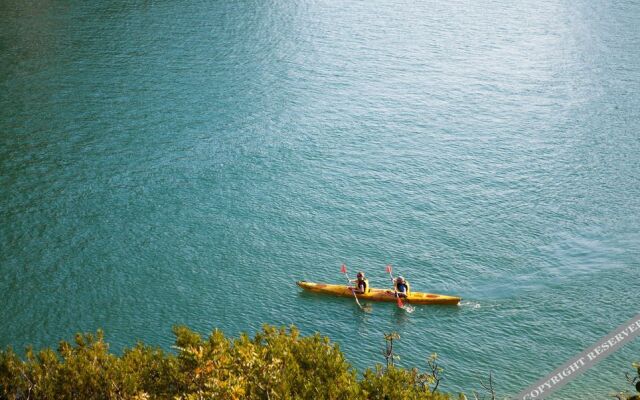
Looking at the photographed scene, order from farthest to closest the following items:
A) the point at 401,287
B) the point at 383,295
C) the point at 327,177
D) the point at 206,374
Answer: the point at 327,177 → the point at 383,295 → the point at 401,287 → the point at 206,374

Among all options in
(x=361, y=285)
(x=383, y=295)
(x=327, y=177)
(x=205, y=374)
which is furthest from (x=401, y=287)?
(x=205, y=374)

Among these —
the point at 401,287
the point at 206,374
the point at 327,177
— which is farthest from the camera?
the point at 327,177

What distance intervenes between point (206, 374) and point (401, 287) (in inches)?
536

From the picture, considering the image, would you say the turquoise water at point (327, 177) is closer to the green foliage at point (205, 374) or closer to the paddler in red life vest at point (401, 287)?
the paddler in red life vest at point (401, 287)

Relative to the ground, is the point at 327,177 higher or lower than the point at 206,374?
higher

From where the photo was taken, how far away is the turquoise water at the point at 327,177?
26156 mm

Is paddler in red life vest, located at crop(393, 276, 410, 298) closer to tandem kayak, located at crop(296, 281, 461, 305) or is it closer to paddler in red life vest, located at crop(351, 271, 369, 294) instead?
tandem kayak, located at crop(296, 281, 461, 305)

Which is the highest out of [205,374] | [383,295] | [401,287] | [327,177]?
[327,177]

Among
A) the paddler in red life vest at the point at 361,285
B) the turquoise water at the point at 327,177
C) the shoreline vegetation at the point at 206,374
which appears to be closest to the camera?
the shoreline vegetation at the point at 206,374

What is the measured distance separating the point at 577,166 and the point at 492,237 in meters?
8.40

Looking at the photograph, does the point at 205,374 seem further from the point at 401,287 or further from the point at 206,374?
the point at 401,287

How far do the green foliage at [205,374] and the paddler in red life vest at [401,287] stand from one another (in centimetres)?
1102

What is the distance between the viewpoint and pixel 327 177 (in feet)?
116

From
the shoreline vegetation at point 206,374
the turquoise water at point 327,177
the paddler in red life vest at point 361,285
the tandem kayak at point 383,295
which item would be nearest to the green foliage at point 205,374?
the shoreline vegetation at point 206,374
